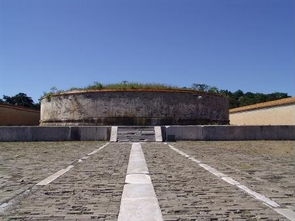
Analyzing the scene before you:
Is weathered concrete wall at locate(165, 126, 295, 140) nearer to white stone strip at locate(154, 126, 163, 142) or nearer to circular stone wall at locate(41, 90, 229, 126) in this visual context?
white stone strip at locate(154, 126, 163, 142)

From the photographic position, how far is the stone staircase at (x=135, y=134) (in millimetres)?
16188

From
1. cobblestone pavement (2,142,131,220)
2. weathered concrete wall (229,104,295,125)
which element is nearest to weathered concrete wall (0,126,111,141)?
cobblestone pavement (2,142,131,220)

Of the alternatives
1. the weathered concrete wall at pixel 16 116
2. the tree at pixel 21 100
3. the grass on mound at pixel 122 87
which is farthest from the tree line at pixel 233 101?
the grass on mound at pixel 122 87

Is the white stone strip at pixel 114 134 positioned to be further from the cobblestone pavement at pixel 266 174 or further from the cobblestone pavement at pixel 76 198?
the cobblestone pavement at pixel 76 198

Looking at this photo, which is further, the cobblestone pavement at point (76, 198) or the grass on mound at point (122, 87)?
the grass on mound at point (122, 87)

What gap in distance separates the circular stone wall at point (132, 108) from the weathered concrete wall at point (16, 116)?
8179mm

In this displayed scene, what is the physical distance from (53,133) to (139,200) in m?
12.9

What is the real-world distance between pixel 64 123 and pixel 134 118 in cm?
425

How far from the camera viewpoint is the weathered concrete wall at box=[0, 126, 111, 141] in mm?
16703

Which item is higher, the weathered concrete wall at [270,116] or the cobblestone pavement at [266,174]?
the weathered concrete wall at [270,116]

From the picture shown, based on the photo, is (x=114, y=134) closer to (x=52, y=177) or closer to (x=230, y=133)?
Answer: (x=230, y=133)

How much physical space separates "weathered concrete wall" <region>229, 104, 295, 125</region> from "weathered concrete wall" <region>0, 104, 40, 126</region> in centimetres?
1892

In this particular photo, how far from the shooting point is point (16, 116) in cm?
3097

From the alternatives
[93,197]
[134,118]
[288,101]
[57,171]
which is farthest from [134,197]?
[288,101]
